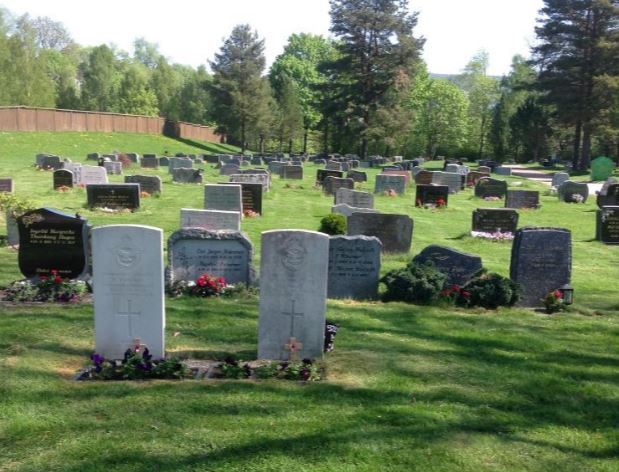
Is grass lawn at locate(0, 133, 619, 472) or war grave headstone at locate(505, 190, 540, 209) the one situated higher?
war grave headstone at locate(505, 190, 540, 209)

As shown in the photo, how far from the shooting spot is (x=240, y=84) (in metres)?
68.0

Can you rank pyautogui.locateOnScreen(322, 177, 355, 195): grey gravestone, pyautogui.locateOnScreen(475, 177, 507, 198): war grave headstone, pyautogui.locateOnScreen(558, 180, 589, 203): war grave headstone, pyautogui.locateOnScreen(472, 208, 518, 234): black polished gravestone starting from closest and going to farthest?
pyautogui.locateOnScreen(472, 208, 518, 234): black polished gravestone → pyautogui.locateOnScreen(322, 177, 355, 195): grey gravestone → pyautogui.locateOnScreen(475, 177, 507, 198): war grave headstone → pyautogui.locateOnScreen(558, 180, 589, 203): war grave headstone

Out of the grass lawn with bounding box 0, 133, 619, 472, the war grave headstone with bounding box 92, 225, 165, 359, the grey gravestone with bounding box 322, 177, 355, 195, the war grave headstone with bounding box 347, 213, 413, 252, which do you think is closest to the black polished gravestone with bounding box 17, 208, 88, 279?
the grass lawn with bounding box 0, 133, 619, 472

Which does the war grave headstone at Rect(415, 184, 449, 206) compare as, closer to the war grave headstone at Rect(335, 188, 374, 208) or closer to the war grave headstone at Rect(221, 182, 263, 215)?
the war grave headstone at Rect(335, 188, 374, 208)

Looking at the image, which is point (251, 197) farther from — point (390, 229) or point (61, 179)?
point (61, 179)

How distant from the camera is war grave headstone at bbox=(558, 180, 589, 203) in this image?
2938cm

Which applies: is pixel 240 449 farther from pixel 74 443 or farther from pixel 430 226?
pixel 430 226

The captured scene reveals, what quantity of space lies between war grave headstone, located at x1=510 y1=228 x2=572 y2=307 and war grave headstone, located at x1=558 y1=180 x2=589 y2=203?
20.1m

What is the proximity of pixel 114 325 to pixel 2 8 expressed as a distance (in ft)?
271

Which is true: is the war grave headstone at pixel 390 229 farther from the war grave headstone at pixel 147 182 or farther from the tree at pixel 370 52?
the tree at pixel 370 52

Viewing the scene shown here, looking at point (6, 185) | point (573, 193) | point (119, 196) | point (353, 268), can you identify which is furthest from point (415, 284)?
point (573, 193)

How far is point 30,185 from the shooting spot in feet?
88.8

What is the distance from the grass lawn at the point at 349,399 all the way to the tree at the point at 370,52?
175 ft

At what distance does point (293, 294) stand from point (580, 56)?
166ft
